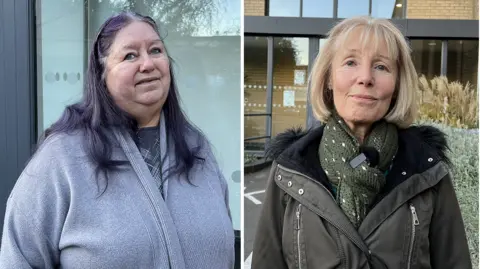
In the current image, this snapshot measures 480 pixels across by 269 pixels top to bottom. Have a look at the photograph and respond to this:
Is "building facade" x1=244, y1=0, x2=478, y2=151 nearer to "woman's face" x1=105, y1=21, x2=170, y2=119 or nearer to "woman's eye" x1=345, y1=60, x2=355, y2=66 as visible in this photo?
"woman's eye" x1=345, y1=60, x2=355, y2=66

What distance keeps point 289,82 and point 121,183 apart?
4.02m

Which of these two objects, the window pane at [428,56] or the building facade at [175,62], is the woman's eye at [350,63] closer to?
the building facade at [175,62]

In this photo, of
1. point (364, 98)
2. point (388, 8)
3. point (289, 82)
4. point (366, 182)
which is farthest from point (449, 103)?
point (366, 182)

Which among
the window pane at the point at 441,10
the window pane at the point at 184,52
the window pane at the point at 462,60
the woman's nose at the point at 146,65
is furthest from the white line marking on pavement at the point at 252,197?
the woman's nose at the point at 146,65

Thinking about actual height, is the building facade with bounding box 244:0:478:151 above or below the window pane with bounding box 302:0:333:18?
below

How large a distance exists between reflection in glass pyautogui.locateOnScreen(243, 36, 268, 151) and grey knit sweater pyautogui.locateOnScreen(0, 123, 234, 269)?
336 cm

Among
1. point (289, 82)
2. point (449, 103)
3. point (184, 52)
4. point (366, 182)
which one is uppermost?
point (184, 52)

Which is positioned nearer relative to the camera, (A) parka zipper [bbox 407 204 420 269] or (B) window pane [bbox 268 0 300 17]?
(A) parka zipper [bbox 407 204 420 269]

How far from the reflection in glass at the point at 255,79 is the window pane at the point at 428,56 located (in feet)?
5.13

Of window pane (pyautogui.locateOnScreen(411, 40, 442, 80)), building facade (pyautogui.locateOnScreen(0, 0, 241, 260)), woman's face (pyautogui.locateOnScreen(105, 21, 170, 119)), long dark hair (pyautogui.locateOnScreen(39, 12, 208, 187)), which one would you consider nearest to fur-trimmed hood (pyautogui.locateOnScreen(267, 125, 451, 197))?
long dark hair (pyautogui.locateOnScreen(39, 12, 208, 187))

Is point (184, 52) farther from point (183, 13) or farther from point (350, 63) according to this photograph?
point (350, 63)

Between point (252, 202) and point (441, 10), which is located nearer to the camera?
point (252, 202)

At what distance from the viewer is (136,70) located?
171 centimetres

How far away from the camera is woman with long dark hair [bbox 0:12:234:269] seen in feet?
5.04
